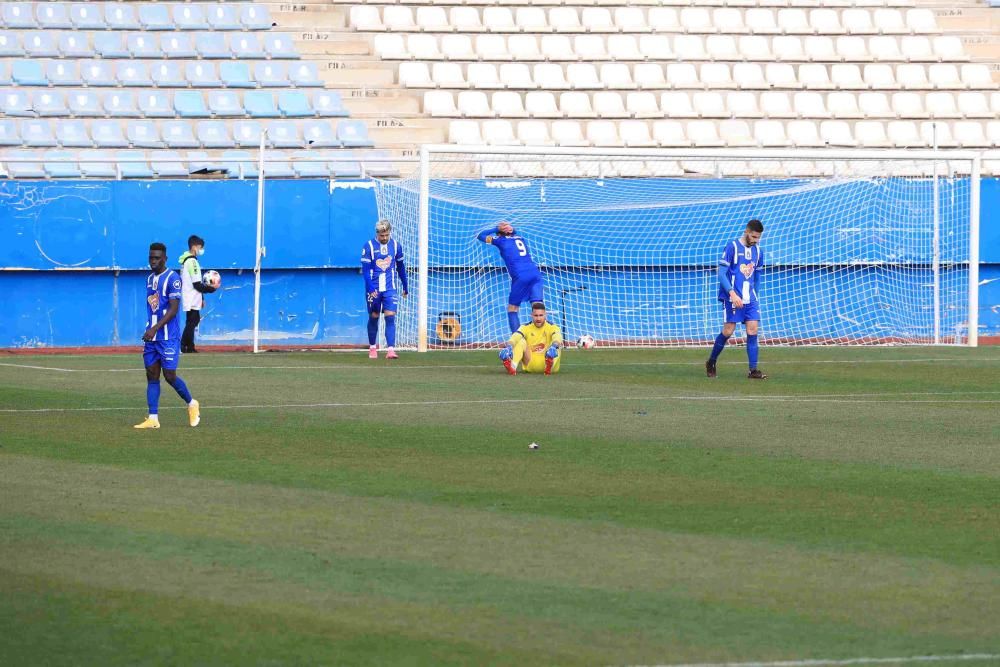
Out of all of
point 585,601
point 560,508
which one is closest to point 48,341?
point 560,508

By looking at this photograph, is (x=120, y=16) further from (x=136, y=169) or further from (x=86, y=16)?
(x=136, y=169)

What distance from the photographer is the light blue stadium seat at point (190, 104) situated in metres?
26.7

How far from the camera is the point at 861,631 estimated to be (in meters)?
5.74

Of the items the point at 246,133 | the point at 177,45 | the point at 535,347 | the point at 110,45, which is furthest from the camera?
the point at 177,45

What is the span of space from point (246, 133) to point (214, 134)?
538 millimetres

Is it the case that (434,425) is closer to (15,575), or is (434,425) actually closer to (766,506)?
(766,506)

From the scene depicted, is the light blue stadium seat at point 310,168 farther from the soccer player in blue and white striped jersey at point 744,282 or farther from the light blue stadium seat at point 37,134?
the soccer player in blue and white striped jersey at point 744,282

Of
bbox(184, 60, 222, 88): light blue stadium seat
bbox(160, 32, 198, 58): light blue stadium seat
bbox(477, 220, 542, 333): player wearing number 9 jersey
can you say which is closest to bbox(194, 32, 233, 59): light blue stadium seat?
bbox(160, 32, 198, 58): light blue stadium seat

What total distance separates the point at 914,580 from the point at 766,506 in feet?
6.35

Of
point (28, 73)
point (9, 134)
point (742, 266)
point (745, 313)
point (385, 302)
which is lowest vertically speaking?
point (745, 313)

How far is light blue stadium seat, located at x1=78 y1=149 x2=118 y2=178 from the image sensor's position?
2514cm

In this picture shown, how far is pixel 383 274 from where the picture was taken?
2116 centimetres

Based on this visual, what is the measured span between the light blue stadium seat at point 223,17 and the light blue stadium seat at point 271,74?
111 centimetres

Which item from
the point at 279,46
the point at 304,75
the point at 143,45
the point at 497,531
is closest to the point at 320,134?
the point at 304,75
